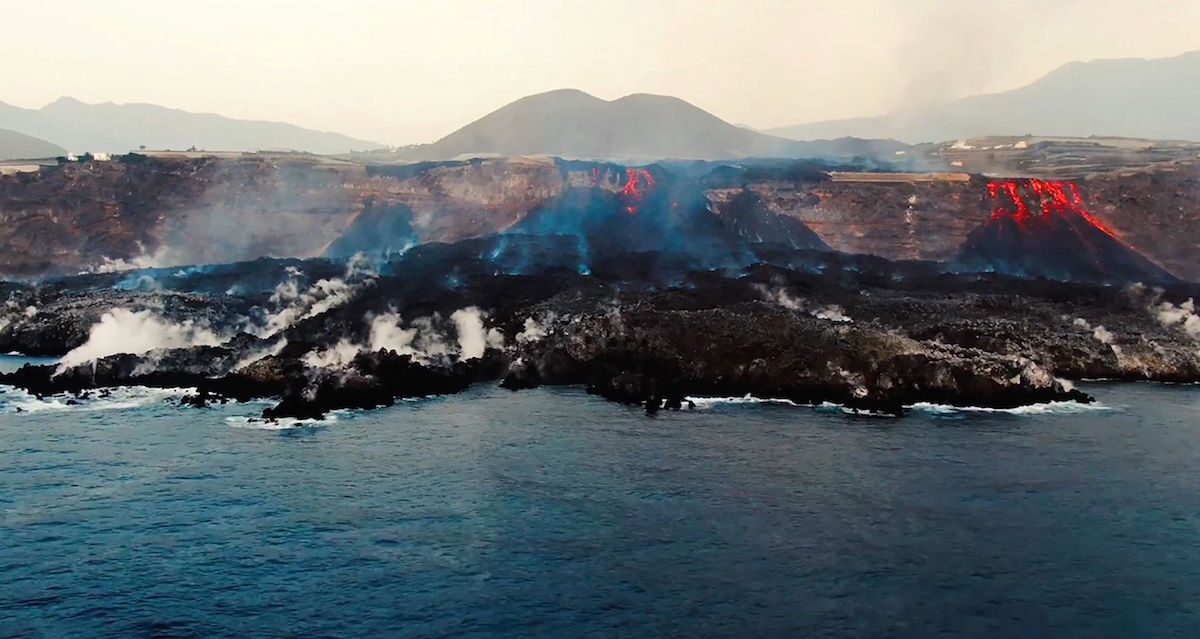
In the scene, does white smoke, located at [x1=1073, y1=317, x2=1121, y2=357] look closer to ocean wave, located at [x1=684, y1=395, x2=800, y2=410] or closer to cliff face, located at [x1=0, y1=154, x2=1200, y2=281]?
ocean wave, located at [x1=684, y1=395, x2=800, y2=410]

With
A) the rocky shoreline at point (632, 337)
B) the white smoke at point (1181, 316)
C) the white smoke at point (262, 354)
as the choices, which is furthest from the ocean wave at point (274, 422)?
the white smoke at point (1181, 316)

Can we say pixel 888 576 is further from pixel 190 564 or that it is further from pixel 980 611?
pixel 190 564

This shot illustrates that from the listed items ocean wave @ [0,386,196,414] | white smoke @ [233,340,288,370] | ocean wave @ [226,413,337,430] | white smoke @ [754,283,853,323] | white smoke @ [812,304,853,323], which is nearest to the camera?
ocean wave @ [226,413,337,430]

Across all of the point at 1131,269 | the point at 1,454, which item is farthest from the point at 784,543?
the point at 1131,269

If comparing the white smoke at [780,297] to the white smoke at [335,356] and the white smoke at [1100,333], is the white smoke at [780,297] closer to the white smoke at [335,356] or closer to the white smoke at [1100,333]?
the white smoke at [1100,333]

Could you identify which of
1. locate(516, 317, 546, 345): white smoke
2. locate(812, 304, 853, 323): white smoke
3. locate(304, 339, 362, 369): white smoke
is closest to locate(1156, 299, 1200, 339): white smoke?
locate(812, 304, 853, 323): white smoke

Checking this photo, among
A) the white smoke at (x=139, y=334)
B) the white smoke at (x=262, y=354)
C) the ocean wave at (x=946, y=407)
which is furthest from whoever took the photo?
the white smoke at (x=139, y=334)

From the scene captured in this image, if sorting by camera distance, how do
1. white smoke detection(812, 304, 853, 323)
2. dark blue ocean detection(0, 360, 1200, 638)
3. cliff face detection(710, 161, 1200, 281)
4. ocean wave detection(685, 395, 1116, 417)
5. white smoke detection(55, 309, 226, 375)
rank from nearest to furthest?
dark blue ocean detection(0, 360, 1200, 638), ocean wave detection(685, 395, 1116, 417), white smoke detection(55, 309, 226, 375), white smoke detection(812, 304, 853, 323), cliff face detection(710, 161, 1200, 281)
